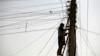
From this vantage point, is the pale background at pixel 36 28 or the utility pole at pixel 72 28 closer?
the utility pole at pixel 72 28

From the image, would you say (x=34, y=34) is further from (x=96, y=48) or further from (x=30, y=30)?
(x=96, y=48)

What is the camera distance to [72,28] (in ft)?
4.03

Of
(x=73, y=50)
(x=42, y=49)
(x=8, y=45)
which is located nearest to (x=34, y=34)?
(x=42, y=49)

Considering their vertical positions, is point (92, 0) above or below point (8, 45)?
above

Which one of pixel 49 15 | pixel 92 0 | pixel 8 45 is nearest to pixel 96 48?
pixel 92 0

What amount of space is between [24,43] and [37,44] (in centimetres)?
17

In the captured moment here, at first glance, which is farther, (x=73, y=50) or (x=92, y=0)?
(x=92, y=0)

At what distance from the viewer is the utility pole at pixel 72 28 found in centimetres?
120

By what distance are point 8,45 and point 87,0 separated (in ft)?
3.78

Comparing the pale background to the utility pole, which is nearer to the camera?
the utility pole

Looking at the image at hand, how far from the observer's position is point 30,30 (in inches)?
73.5

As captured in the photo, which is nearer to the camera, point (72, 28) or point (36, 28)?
point (72, 28)

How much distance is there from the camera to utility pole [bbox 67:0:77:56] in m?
1.20

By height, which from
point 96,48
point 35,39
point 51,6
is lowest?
point 96,48
